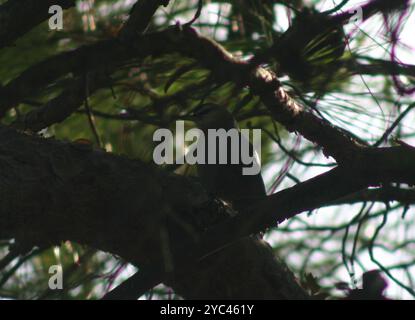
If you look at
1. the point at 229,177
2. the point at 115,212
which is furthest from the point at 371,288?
the point at 229,177

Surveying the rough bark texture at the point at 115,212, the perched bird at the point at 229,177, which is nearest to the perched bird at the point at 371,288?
the rough bark texture at the point at 115,212

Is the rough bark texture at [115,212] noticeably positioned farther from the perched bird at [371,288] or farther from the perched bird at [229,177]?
the perched bird at [229,177]

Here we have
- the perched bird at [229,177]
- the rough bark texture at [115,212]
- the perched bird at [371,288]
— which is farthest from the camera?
the perched bird at [229,177]

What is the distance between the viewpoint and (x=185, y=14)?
3020 mm

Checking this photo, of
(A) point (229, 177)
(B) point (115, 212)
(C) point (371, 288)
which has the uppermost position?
(A) point (229, 177)

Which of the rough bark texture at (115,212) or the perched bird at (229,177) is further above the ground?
the perched bird at (229,177)

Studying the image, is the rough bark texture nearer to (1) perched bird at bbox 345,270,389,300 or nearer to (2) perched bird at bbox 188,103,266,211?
(1) perched bird at bbox 345,270,389,300

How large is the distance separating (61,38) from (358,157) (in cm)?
146

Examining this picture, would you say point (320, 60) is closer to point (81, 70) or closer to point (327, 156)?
point (327, 156)

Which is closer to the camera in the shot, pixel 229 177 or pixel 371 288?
pixel 371 288

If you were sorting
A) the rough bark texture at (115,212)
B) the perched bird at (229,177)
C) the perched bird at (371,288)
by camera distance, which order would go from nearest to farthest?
the perched bird at (371,288), the rough bark texture at (115,212), the perched bird at (229,177)

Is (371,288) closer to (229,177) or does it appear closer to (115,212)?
(115,212)

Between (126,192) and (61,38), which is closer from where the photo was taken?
(126,192)
